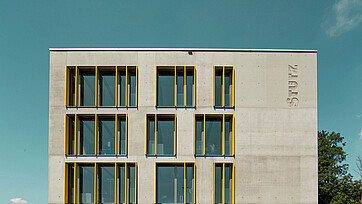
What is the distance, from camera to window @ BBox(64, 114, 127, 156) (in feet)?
63.0

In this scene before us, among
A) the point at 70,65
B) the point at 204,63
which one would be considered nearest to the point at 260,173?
the point at 204,63

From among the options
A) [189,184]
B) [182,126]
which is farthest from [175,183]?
[182,126]

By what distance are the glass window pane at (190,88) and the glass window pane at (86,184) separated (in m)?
8.19

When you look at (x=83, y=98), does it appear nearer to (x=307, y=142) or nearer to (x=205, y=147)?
(x=205, y=147)

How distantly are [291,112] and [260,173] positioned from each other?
4806 mm

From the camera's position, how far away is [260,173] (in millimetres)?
18797

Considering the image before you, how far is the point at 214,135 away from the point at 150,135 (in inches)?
179

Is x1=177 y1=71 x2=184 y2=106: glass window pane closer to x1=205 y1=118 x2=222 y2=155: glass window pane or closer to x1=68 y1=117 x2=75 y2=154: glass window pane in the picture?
x1=205 y1=118 x2=222 y2=155: glass window pane

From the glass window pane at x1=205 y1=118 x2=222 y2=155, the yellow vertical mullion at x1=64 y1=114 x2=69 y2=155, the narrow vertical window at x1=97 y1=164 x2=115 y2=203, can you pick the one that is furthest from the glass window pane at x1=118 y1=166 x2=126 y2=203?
the glass window pane at x1=205 y1=118 x2=222 y2=155

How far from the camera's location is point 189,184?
19000 millimetres

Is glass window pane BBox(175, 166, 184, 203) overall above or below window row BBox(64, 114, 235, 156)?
below

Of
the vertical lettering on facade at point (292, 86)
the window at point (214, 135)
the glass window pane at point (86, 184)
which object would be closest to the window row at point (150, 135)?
the window at point (214, 135)

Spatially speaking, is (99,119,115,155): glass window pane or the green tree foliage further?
the green tree foliage

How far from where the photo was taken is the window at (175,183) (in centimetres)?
1867
